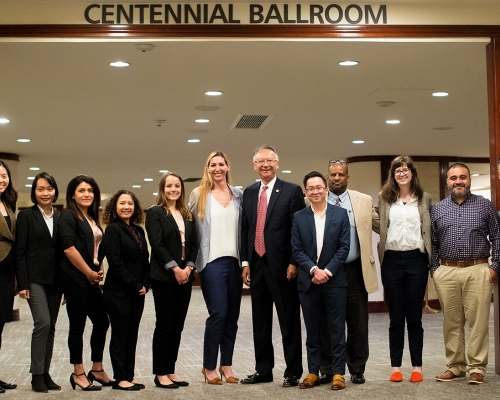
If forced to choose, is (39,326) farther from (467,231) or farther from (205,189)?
(467,231)

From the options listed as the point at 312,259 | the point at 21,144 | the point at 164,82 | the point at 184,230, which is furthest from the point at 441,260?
the point at 21,144

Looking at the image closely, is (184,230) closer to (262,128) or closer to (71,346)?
(71,346)

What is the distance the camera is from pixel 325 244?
5.31 meters

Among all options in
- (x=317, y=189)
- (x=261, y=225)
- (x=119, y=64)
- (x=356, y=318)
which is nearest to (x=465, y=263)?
(x=356, y=318)

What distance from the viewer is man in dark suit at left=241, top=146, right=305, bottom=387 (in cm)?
538

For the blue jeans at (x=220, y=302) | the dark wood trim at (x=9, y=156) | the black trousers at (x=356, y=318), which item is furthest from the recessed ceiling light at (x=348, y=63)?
the dark wood trim at (x=9, y=156)

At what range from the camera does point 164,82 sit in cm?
783

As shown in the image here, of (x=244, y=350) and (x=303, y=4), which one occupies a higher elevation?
(x=303, y=4)

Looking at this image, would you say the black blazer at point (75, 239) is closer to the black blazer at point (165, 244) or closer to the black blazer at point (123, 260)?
the black blazer at point (123, 260)

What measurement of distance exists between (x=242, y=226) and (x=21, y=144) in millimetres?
7450

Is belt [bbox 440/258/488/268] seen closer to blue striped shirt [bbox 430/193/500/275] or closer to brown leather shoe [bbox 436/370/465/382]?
blue striped shirt [bbox 430/193/500/275]

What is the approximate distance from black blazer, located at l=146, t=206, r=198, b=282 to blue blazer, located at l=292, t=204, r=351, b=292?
0.74 m

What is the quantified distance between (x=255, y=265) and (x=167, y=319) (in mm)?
716

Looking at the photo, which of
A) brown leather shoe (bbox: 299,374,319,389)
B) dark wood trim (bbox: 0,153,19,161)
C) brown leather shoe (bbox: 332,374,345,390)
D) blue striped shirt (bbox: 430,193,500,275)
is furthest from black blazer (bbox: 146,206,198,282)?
dark wood trim (bbox: 0,153,19,161)
